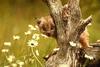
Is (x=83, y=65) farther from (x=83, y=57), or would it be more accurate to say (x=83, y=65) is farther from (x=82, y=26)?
(x=82, y=26)

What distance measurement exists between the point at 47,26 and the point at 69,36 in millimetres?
199

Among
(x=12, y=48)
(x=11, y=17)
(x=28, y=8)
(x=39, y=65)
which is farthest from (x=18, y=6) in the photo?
(x=39, y=65)

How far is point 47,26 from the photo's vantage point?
274cm

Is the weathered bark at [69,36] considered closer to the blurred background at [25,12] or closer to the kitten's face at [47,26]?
the kitten's face at [47,26]

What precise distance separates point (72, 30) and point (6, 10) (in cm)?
370

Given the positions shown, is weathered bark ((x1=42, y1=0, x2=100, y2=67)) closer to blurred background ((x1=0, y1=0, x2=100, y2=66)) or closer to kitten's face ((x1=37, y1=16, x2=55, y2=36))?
kitten's face ((x1=37, y1=16, x2=55, y2=36))

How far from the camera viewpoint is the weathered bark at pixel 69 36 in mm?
→ 2576

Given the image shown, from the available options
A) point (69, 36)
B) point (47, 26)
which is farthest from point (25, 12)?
point (69, 36)

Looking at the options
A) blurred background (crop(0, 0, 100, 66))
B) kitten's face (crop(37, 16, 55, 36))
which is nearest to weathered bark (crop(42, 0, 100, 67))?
kitten's face (crop(37, 16, 55, 36))

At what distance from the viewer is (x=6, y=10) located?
6.21 m

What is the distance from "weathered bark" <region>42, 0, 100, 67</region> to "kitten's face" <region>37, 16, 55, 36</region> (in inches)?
3.1

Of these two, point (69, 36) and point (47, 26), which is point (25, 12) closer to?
point (47, 26)

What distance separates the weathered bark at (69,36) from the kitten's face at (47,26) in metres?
0.08

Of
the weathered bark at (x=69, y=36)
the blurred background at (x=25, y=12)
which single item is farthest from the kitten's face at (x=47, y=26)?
the blurred background at (x=25, y=12)
